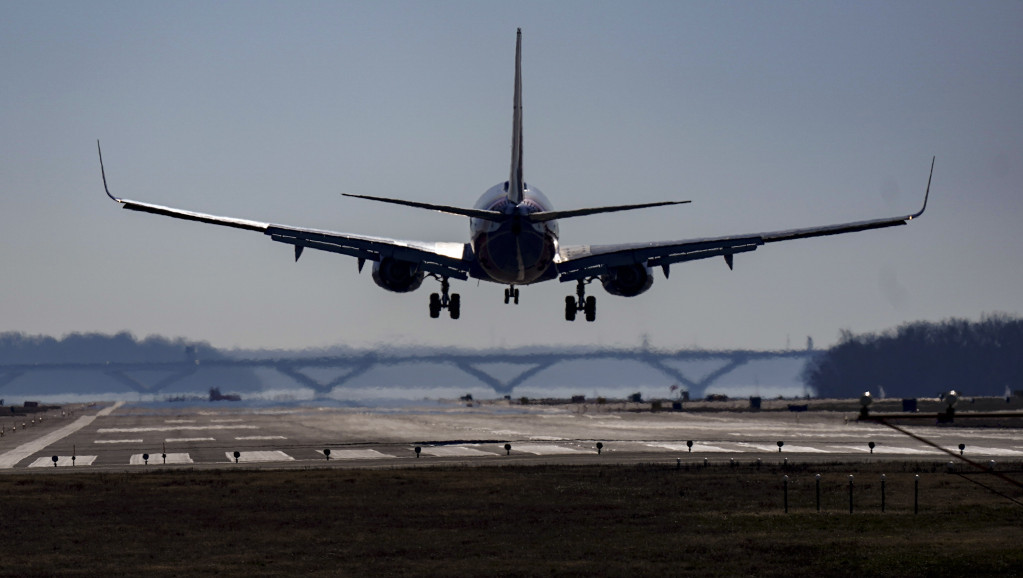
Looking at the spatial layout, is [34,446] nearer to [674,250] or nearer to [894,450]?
[674,250]

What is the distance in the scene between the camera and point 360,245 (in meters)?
72.2

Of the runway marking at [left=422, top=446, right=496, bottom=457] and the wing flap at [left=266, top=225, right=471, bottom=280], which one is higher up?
the wing flap at [left=266, top=225, right=471, bottom=280]

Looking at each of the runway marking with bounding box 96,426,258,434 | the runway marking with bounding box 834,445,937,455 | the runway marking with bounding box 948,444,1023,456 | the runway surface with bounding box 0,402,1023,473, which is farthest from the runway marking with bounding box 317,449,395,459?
the runway marking with bounding box 948,444,1023,456

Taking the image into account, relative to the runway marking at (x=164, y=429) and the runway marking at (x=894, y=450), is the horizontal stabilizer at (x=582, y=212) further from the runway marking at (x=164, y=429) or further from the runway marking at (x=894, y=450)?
the runway marking at (x=164, y=429)

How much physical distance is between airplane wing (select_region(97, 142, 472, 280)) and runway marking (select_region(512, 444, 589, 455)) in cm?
1694

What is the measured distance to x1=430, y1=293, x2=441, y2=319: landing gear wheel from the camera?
7756 centimetres

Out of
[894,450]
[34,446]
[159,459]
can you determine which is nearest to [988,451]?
[894,450]

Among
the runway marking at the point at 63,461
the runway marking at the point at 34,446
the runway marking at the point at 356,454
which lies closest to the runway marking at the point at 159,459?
the runway marking at the point at 63,461

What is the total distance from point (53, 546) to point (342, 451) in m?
45.2

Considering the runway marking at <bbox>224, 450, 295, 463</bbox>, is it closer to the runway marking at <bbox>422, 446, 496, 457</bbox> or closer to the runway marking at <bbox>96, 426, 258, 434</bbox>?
the runway marking at <bbox>422, 446, 496, 457</bbox>

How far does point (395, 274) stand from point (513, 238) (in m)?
11.1

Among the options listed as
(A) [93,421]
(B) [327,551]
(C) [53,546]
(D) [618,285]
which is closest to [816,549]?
(B) [327,551]

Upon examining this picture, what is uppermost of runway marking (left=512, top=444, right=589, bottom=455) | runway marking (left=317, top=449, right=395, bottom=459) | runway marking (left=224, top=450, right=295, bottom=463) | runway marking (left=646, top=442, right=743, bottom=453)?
runway marking (left=646, top=442, right=743, bottom=453)

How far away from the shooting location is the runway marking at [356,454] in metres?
82.6
